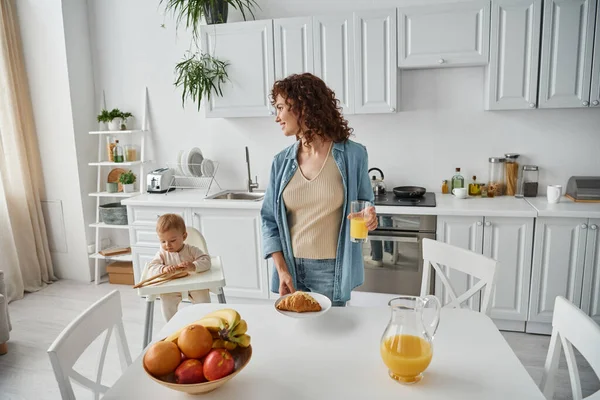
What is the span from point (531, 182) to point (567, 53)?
0.89 m

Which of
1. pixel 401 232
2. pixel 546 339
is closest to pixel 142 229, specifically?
pixel 401 232

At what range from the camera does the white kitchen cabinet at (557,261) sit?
285cm

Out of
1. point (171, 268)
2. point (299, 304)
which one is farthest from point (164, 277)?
point (299, 304)

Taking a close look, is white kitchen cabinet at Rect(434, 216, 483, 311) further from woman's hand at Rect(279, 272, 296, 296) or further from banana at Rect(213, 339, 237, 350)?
banana at Rect(213, 339, 237, 350)

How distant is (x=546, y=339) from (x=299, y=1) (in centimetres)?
→ 297

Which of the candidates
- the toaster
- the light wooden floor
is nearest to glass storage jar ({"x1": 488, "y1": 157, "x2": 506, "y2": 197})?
the light wooden floor

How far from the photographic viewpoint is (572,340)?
1.25m

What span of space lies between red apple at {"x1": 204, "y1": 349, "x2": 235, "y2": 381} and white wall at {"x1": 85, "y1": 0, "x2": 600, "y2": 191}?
277 centimetres

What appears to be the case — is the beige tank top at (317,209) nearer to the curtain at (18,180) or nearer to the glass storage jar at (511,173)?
the glass storage jar at (511,173)

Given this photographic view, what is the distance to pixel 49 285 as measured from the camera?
4.21 metres

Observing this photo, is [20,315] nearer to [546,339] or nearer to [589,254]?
[546,339]

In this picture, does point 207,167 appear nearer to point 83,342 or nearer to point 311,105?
point 311,105

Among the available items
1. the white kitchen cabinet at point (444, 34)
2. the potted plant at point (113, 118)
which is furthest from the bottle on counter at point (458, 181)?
the potted plant at point (113, 118)

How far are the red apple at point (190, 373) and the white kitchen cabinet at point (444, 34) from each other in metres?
2.62
